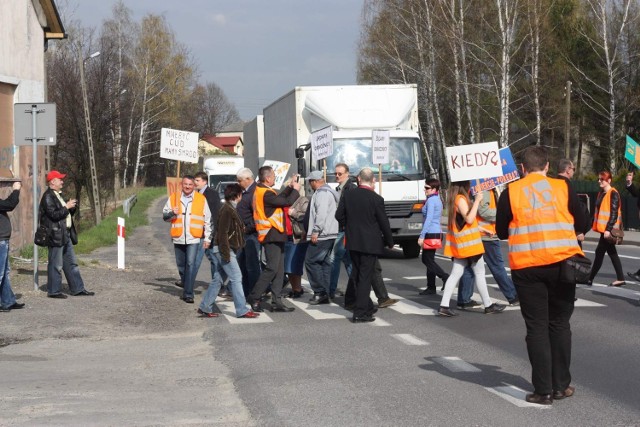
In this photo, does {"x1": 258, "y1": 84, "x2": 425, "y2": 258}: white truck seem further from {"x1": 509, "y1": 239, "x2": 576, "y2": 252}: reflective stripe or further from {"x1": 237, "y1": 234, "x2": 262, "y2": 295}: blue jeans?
{"x1": 509, "y1": 239, "x2": 576, "y2": 252}: reflective stripe

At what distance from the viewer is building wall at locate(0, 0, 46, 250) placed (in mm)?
21594

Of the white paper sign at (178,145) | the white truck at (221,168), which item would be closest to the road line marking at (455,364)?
the white paper sign at (178,145)

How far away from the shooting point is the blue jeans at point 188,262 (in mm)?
13352

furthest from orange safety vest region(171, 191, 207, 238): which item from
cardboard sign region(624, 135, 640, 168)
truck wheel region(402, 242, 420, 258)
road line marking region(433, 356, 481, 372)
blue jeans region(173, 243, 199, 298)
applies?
cardboard sign region(624, 135, 640, 168)

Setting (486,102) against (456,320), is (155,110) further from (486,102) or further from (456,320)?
(456,320)

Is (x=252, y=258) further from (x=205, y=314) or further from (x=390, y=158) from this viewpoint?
(x=390, y=158)

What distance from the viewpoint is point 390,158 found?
2080 centimetres

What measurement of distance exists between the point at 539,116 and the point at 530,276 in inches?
1607

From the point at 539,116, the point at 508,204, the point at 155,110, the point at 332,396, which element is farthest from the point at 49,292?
the point at 155,110

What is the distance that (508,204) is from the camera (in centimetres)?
712

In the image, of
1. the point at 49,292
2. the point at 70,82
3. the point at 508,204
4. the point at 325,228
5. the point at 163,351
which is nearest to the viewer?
the point at 508,204

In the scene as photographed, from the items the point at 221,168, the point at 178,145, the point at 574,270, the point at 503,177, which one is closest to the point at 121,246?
the point at 178,145

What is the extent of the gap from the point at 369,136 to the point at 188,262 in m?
8.38

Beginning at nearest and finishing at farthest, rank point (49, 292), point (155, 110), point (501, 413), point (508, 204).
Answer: point (501, 413)
point (508, 204)
point (49, 292)
point (155, 110)
